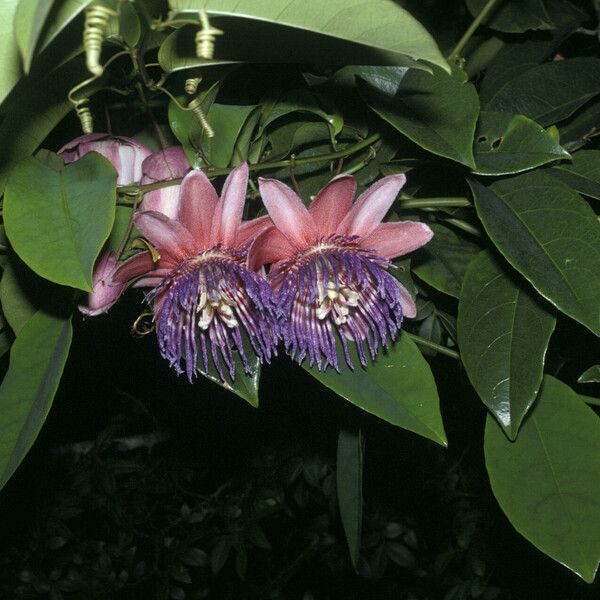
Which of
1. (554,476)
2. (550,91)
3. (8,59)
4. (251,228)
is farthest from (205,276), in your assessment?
(550,91)

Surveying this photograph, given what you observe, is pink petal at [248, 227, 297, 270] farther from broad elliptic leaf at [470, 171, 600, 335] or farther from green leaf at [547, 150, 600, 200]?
green leaf at [547, 150, 600, 200]

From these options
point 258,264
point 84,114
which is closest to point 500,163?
point 258,264

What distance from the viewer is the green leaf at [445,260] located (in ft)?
3.06

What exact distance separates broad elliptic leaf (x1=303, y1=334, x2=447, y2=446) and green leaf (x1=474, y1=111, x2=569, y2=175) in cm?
20

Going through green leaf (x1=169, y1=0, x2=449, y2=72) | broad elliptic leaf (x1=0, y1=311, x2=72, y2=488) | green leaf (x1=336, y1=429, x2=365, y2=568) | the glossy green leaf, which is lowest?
green leaf (x1=336, y1=429, x2=365, y2=568)

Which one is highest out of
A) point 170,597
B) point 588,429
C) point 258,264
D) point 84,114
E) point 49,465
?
point 84,114

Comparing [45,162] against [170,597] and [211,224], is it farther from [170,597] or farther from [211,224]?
[170,597]

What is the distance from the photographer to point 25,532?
2.63 m

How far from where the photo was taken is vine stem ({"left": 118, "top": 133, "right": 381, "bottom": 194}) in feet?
2.50

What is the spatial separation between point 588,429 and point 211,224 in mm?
470

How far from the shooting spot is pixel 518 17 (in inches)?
47.1

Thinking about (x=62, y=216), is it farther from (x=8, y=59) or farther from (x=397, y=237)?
(x=397, y=237)

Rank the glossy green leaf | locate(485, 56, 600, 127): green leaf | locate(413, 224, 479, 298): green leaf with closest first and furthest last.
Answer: the glossy green leaf, locate(413, 224, 479, 298): green leaf, locate(485, 56, 600, 127): green leaf

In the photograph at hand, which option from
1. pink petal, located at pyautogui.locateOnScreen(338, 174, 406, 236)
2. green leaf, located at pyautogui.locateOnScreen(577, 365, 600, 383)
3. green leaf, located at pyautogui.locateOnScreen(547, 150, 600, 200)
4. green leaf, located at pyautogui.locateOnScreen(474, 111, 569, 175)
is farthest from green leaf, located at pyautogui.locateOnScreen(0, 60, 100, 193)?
green leaf, located at pyautogui.locateOnScreen(577, 365, 600, 383)
